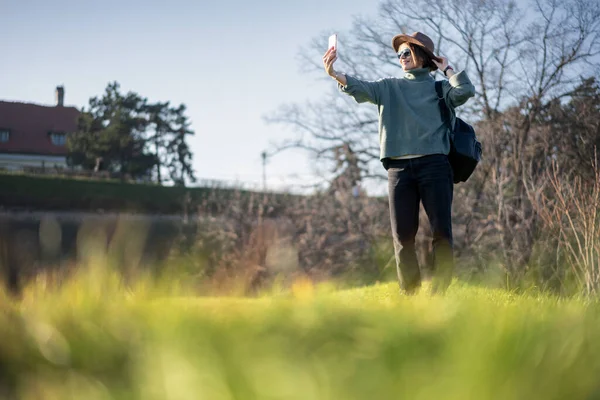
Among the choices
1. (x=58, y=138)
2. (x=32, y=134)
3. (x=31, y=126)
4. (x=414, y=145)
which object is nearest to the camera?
(x=414, y=145)

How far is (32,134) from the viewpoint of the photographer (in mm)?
51344

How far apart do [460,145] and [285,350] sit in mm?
3403

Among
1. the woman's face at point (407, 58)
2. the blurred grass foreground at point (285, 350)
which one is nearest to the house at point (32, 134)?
the woman's face at point (407, 58)

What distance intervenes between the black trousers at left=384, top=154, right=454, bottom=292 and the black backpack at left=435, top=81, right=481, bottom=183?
0.13m

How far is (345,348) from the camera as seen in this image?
203cm

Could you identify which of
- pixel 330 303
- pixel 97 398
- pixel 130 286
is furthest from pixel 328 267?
pixel 97 398

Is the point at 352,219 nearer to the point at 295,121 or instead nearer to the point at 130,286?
the point at 295,121

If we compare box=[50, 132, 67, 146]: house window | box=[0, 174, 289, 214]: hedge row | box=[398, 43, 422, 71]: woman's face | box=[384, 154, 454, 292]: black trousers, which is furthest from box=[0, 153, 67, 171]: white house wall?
box=[384, 154, 454, 292]: black trousers

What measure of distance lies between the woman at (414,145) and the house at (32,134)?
4664 centimetres

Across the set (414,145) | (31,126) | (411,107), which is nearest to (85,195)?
(31,126)

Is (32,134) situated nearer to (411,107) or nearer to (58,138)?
(58,138)

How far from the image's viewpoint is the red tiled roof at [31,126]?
166 feet

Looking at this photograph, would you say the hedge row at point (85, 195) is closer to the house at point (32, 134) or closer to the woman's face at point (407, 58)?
the house at point (32, 134)

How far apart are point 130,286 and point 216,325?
1998mm
